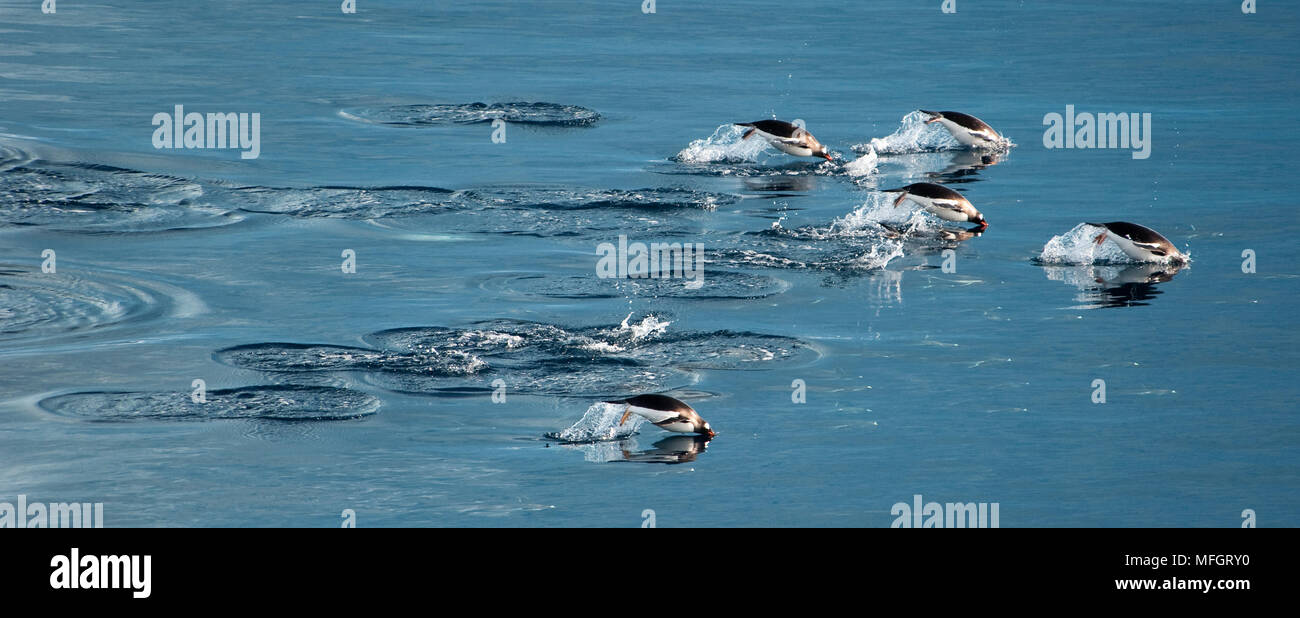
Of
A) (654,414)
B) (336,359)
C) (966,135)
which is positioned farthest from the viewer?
(966,135)

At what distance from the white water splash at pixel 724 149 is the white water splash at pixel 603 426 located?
9.92m

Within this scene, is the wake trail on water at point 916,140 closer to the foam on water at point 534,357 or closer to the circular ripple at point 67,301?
the foam on water at point 534,357

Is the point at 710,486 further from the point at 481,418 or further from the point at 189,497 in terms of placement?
the point at 189,497

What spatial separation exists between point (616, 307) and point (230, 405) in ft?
11.8

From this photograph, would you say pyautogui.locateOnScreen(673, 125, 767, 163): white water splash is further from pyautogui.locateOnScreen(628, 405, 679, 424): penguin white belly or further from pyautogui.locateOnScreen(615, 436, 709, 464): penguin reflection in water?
pyautogui.locateOnScreen(628, 405, 679, 424): penguin white belly

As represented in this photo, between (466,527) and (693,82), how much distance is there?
63.0 feet

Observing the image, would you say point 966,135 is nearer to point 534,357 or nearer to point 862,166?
point 862,166

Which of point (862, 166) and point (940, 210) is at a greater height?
point (862, 166)

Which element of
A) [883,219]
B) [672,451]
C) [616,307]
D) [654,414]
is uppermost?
[883,219]

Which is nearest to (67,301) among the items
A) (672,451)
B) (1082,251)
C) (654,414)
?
(654,414)

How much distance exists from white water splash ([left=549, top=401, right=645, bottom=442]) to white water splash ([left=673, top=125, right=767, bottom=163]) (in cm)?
992

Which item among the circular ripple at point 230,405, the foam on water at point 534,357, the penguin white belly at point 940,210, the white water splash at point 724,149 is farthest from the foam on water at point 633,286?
the white water splash at point 724,149

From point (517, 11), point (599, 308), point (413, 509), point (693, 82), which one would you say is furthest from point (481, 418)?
point (517, 11)

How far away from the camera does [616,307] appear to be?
13.7 metres
